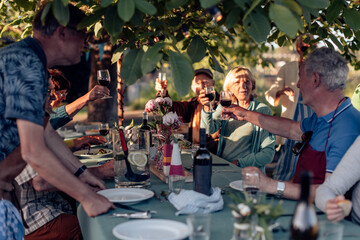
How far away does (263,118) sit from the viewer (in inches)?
117

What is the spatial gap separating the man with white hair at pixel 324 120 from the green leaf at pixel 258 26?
79cm

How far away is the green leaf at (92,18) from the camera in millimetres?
1682

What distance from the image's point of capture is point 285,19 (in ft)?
4.42

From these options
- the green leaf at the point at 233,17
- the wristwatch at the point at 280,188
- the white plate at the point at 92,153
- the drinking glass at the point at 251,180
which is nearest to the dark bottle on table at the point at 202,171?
the drinking glass at the point at 251,180

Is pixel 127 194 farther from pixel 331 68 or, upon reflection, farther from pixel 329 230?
pixel 331 68

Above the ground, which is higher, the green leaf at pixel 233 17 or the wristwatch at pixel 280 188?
the green leaf at pixel 233 17

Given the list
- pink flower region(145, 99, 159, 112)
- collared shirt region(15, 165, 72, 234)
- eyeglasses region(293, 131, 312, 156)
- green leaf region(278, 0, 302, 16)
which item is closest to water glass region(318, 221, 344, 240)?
green leaf region(278, 0, 302, 16)

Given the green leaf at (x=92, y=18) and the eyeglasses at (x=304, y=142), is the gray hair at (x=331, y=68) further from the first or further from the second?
the green leaf at (x=92, y=18)

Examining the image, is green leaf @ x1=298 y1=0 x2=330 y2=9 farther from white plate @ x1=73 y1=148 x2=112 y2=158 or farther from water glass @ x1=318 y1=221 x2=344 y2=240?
white plate @ x1=73 y1=148 x2=112 y2=158

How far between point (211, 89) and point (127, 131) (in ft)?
2.48

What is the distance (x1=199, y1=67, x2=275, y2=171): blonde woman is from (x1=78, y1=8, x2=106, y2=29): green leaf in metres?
1.80

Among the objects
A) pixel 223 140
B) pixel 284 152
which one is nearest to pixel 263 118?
pixel 223 140

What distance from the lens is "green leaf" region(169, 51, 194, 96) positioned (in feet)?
4.67

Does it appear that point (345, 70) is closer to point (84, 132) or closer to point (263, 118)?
point (263, 118)
